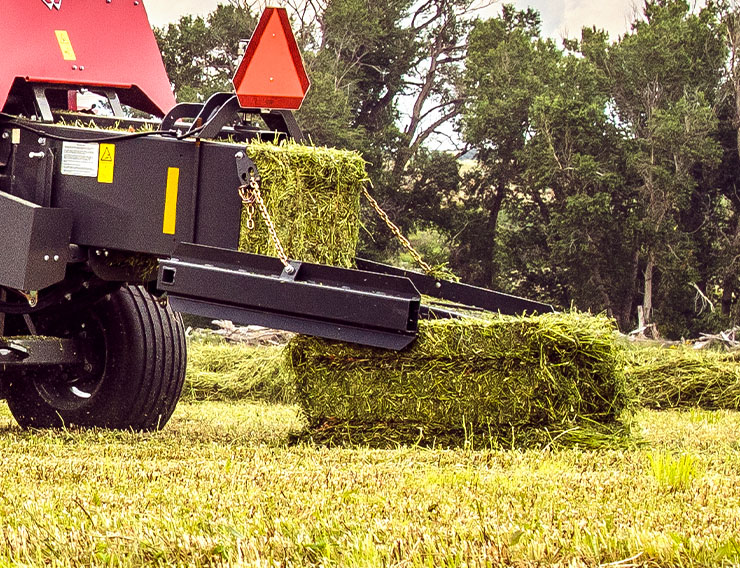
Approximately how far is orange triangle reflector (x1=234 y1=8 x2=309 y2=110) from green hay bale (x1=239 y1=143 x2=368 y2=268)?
1.22ft

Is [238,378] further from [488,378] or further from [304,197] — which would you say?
[488,378]

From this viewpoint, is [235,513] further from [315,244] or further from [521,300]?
[521,300]

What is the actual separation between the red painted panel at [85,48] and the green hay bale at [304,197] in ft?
5.23

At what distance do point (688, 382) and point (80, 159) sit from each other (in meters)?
6.46

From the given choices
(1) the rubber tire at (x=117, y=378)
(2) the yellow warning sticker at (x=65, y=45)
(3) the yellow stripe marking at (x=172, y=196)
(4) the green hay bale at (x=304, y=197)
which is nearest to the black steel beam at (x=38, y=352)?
(1) the rubber tire at (x=117, y=378)

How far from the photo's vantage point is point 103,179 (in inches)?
A: 216

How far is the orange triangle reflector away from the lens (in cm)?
557

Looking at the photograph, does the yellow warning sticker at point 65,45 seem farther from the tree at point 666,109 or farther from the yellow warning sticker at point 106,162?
the tree at point 666,109

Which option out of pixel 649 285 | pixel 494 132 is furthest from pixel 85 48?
pixel 494 132

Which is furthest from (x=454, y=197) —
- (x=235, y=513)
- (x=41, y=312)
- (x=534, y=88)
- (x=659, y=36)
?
(x=235, y=513)

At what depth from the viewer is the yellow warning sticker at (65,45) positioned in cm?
624

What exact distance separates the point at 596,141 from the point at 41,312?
91.2 feet

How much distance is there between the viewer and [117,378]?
6.34m

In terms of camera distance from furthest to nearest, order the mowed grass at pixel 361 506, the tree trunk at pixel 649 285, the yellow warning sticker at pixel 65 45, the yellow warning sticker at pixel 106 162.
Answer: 1. the tree trunk at pixel 649 285
2. the yellow warning sticker at pixel 65 45
3. the yellow warning sticker at pixel 106 162
4. the mowed grass at pixel 361 506
